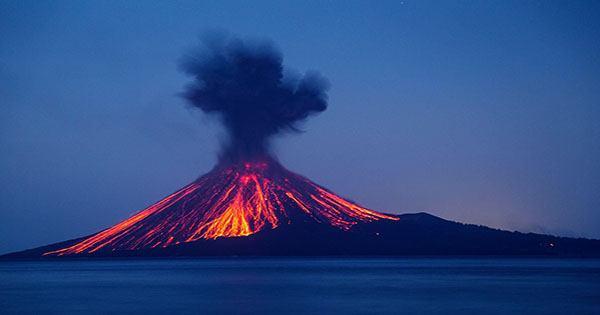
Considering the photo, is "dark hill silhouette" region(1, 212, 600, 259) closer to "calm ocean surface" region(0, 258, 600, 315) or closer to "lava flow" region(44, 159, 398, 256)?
"lava flow" region(44, 159, 398, 256)

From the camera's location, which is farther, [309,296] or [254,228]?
[254,228]

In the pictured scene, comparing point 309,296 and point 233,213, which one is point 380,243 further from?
point 309,296

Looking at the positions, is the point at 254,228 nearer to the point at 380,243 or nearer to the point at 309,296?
the point at 380,243

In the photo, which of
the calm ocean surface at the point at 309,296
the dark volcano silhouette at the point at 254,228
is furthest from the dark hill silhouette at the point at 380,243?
the calm ocean surface at the point at 309,296

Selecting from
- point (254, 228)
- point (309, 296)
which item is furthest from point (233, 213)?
point (309, 296)

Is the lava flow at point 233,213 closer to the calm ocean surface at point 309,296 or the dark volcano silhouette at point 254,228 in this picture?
the dark volcano silhouette at point 254,228

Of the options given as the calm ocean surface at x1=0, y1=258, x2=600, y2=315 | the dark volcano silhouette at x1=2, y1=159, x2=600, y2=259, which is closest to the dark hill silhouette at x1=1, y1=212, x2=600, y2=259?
the dark volcano silhouette at x1=2, y1=159, x2=600, y2=259

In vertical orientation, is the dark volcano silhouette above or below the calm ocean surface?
above

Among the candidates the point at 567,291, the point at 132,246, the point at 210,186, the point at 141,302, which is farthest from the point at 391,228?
the point at 141,302

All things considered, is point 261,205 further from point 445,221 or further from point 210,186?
point 445,221

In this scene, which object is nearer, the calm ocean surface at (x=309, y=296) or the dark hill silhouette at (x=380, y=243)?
the calm ocean surface at (x=309, y=296)

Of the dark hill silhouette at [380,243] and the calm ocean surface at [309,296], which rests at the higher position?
the dark hill silhouette at [380,243]
